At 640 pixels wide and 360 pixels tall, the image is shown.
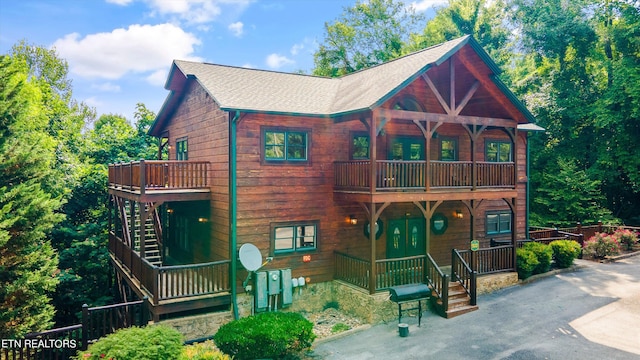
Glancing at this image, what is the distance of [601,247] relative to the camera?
19609 millimetres

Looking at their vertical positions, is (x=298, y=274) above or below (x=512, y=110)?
below

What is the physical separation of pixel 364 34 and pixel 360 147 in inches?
1156

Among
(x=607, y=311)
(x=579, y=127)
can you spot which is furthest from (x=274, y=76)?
(x=579, y=127)

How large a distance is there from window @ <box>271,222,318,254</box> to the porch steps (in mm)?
4426

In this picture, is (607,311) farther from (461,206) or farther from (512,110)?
(512,110)

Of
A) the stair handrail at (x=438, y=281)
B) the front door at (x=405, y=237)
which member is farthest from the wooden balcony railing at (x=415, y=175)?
the front door at (x=405, y=237)

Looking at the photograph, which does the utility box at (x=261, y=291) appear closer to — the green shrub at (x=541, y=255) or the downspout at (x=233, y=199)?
the downspout at (x=233, y=199)

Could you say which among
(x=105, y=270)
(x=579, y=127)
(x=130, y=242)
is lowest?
(x=105, y=270)

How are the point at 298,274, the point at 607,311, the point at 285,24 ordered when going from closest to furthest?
1. the point at 607,311
2. the point at 298,274
3. the point at 285,24

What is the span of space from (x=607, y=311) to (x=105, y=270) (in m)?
20.5

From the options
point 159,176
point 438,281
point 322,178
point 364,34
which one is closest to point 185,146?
point 159,176

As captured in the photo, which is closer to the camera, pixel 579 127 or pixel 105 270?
pixel 105 270

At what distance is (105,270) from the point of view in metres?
20.1

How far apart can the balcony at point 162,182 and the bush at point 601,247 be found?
58.7ft
